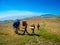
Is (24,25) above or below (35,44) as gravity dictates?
above

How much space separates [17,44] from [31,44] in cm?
132

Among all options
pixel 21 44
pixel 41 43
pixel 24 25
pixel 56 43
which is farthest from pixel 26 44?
pixel 24 25

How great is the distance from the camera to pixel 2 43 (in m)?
15.5

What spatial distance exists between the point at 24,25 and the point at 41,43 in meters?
6.26

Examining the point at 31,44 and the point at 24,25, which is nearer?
the point at 31,44

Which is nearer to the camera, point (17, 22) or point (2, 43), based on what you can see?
point (2, 43)

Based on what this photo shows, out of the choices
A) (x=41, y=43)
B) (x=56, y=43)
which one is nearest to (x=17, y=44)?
(x=41, y=43)

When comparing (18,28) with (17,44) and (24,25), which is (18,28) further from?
(17,44)

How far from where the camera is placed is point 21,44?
1491 centimetres

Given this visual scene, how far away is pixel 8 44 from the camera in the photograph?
1500 centimetres

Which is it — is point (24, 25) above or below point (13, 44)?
above

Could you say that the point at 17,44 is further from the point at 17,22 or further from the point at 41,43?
the point at 17,22

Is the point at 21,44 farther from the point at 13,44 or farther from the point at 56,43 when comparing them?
the point at 56,43

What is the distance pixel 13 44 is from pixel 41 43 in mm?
2717
